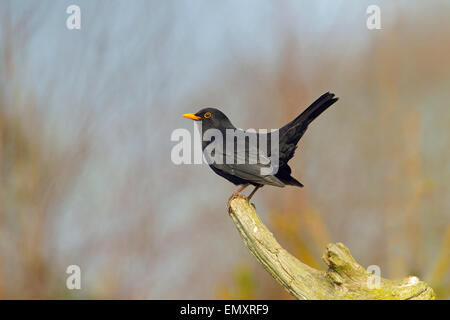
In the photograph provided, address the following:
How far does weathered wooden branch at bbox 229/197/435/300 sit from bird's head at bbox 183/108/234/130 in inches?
61.1

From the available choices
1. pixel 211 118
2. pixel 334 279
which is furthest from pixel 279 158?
pixel 334 279

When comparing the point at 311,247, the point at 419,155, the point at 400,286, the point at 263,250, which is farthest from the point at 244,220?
the point at 419,155

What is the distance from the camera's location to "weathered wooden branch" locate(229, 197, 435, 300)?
106 inches

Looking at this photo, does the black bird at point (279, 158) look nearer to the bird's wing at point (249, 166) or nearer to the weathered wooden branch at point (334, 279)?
the bird's wing at point (249, 166)

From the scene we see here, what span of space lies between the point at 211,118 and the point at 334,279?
2136 mm

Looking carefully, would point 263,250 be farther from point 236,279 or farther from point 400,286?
point 236,279

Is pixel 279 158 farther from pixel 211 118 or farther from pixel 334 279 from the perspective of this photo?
pixel 334 279

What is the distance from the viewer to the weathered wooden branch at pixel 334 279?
270 cm

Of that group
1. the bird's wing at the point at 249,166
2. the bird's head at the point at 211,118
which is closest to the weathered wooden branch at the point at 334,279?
the bird's wing at the point at 249,166

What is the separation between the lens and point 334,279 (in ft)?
8.99

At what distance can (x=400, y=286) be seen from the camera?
274cm

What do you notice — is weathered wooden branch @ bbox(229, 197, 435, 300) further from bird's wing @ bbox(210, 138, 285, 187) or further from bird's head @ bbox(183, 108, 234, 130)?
bird's head @ bbox(183, 108, 234, 130)
